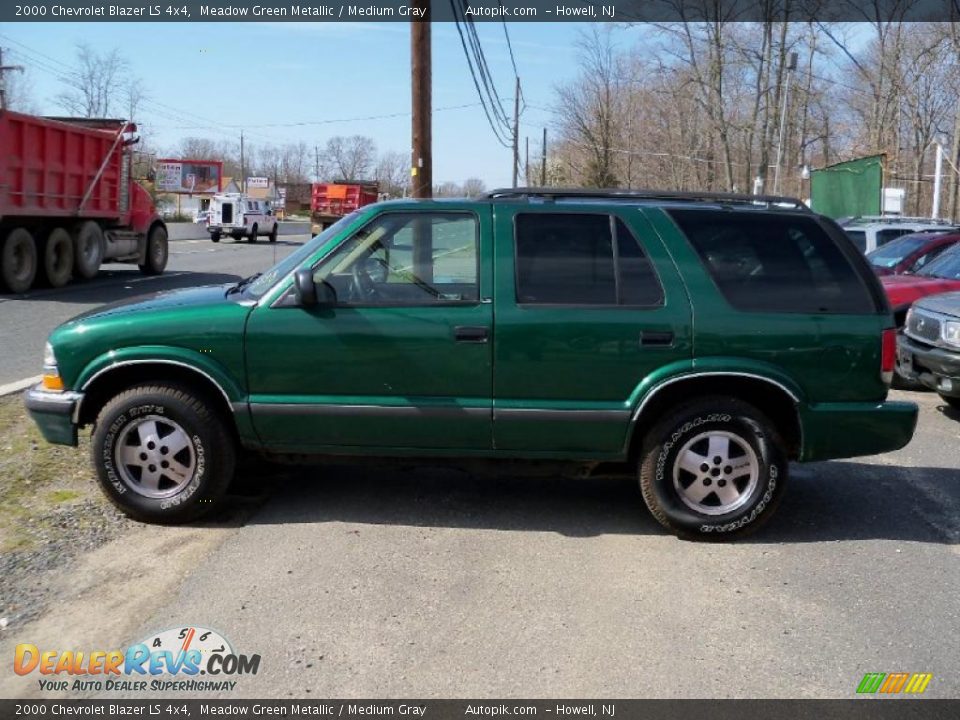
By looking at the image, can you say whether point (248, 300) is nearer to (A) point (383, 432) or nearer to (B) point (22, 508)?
(A) point (383, 432)

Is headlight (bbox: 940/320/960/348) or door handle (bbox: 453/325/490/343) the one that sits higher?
door handle (bbox: 453/325/490/343)

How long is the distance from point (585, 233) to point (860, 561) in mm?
2288

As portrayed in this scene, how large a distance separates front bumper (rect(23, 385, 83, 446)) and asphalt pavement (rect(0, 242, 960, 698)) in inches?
27.5

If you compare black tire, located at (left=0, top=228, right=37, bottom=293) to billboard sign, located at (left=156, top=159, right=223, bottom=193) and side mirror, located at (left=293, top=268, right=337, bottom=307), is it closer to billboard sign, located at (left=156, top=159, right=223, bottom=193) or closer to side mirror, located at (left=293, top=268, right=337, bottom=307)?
side mirror, located at (left=293, top=268, right=337, bottom=307)

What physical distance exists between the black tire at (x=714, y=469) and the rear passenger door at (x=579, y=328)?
27 cm

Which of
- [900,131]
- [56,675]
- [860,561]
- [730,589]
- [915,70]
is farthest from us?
[900,131]

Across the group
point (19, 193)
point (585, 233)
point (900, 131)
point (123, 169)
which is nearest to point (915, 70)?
point (900, 131)

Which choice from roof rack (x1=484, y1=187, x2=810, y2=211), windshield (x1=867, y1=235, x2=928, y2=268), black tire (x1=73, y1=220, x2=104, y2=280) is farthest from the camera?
black tire (x1=73, y1=220, x2=104, y2=280)

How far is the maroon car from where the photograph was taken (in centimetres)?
1171

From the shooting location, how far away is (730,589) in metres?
4.44

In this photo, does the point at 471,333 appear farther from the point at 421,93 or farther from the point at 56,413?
the point at 421,93

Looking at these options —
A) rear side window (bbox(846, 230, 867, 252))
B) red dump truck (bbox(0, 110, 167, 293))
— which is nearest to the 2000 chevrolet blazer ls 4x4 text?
rear side window (bbox(846, 230, 867, 252))

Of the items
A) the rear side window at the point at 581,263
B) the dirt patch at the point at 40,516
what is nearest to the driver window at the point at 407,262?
the rear side window at the point at 581,263
